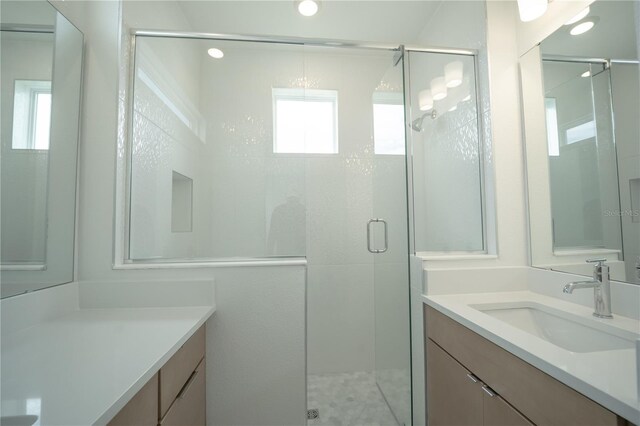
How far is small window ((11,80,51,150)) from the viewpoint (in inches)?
39.9

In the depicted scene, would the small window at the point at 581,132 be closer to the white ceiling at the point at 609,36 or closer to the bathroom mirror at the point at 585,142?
the bathroom mirror at the point at 585,142

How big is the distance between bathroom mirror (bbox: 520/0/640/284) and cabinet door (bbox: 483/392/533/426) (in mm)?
678

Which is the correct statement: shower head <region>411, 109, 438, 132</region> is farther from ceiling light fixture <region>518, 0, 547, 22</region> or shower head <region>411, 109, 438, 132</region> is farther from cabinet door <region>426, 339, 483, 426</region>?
cabinet door <region>426, 339, 483, 426</region>

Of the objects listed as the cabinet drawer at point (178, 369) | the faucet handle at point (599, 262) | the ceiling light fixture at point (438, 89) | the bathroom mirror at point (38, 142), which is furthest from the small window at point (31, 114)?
the faucet handle at point (599, 262)

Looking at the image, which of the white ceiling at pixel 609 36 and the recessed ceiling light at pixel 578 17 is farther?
the recessed ceiling light at pixel 578 17

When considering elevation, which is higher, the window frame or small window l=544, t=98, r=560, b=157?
the window frame

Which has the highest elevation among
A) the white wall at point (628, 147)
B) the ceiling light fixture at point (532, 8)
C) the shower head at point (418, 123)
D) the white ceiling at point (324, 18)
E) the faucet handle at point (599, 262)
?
the white ceiling at point (324, 18)

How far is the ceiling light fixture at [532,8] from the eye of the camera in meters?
1.26

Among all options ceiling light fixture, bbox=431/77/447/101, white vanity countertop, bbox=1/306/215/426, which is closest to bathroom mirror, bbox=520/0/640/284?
ceiling light fixture, bbox=431/77/447/101

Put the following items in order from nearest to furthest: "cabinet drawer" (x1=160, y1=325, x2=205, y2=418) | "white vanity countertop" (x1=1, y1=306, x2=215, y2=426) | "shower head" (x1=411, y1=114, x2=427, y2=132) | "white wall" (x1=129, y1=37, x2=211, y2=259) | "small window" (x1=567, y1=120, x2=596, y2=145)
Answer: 1. "white vanity countertop" (x1=1, y1=306, x2=215, y2=426)
2. "cabinet drawer" (x1=160, y1=325, x2=205, y2=418)
3. "small window" (x1=567, y1=120, x2=596, y2=145)
4. "white wall" (x1=129, y1=37, x2=211, y2=259)
5. "shower head" (x1=411, y1=114, x2=427, y2=132)

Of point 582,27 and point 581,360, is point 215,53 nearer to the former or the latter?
point 582,27

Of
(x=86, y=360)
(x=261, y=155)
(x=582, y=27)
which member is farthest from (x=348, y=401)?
(x=582, y=27)

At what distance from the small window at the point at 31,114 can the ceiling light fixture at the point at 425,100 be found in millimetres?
1925

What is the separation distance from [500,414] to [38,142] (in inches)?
79.8
